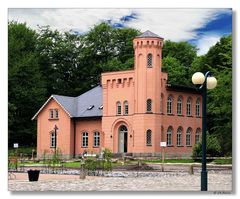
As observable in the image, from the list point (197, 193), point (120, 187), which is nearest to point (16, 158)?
point (120, 187)

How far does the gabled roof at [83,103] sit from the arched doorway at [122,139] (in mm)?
797

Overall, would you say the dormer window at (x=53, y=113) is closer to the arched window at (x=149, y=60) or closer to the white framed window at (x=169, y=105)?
the arched window at (x=149, y=60)

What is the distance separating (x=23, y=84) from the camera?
52.8ft

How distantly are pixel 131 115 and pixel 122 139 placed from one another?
107 centimetres

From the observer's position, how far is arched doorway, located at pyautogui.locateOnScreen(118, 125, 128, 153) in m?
17.8

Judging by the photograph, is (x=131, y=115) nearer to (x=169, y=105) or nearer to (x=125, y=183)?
(x=169, y=105)

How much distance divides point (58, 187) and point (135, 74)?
4.29 metres

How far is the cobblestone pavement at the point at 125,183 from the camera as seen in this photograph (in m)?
15.0

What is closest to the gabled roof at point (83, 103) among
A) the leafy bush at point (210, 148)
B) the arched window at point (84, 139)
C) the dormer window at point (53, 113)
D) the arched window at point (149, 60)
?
the dormer window at point (53, 113)

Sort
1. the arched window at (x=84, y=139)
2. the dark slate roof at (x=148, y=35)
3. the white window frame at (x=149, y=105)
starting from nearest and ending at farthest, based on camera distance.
Result: the dark slate roof at (x=148, y=35)
the arched window at (x=84, y=139)
the white window frame at (x=149, y=105)

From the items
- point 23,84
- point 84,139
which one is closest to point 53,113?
point 84,139
